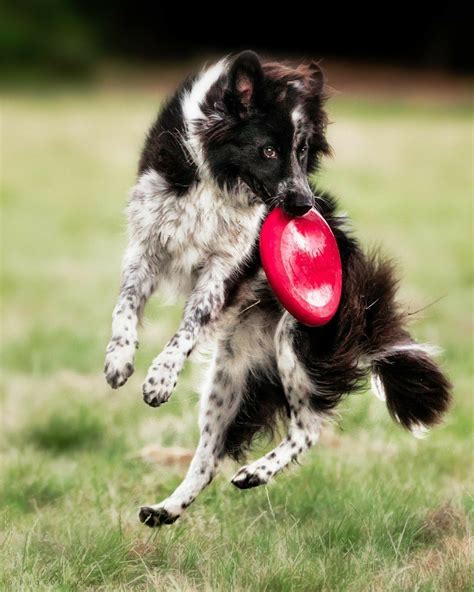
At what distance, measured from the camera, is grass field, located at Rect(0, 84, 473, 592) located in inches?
164

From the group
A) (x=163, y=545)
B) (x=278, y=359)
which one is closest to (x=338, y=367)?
(x=278, y=359)

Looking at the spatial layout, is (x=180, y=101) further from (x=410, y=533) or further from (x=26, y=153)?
(x=26, y=153)

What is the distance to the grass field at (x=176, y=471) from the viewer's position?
4168 millimetres

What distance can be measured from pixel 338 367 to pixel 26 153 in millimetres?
13003

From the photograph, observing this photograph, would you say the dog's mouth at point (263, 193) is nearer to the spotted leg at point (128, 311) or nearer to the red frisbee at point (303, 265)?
the red frisbee at point (303, 265)

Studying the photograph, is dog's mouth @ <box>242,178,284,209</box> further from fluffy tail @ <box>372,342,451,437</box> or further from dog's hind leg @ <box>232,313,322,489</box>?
fluffy tail @ <box>372,342,451,437</box>

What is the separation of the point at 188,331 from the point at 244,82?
1045 millimetres

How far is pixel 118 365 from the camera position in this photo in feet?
15.0

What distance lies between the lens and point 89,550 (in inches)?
169

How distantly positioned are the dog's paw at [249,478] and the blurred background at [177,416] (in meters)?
0.19

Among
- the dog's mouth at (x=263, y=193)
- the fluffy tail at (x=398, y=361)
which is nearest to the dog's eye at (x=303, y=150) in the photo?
the dog's mouth at (x=263, y=193)

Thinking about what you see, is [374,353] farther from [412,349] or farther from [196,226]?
[196,226]

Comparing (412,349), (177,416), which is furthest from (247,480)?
(177,416)

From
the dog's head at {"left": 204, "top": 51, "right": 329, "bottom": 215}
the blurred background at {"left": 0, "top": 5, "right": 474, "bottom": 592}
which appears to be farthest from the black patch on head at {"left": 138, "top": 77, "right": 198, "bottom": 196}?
the blurred background at {"left": 0, "top": 5, "right": 474, "bottom": 592}
